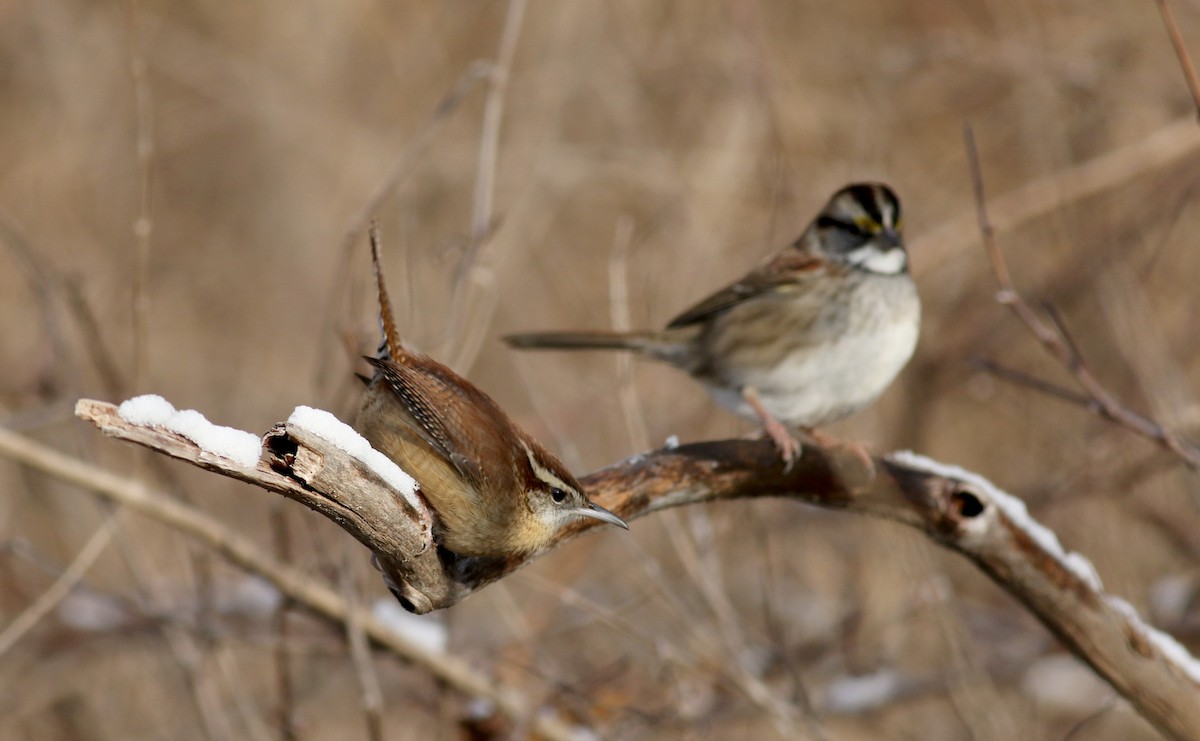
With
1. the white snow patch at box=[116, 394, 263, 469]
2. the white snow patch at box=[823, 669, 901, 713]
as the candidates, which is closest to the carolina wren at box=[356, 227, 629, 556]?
the white snow patch at box=[116, 394, 263, 469]

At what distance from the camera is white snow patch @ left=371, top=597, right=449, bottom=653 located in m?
4.47

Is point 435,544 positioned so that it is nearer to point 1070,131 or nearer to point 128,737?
point 128,737

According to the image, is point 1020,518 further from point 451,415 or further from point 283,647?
point 283,647

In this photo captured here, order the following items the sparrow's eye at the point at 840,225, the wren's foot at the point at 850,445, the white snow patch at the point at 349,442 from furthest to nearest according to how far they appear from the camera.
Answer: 1. the sparrow's eye at the point at 840,225
2. the wren's foot at the point at 850,445
3. the white snow patch at the point at 349,442

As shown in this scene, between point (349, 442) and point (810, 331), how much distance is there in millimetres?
3084

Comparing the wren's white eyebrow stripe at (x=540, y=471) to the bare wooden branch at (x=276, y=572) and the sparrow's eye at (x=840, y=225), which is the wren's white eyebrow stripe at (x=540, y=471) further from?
the sparrow's eye at (x=840, y=225)

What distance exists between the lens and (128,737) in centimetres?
641

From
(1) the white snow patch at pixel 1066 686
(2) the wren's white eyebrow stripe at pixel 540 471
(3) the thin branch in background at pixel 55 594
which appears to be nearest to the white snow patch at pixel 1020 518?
(2) the wren's white eyebrow stripe at pixel 540 471

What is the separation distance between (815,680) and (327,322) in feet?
10.7

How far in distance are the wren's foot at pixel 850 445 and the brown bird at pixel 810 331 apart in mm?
45

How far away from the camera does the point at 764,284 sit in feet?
17.8

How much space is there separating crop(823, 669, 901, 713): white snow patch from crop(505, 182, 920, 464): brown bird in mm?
1350

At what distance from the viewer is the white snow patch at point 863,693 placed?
18.7 feet

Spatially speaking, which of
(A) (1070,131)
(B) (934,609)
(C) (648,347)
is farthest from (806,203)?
(B) (934,609)
